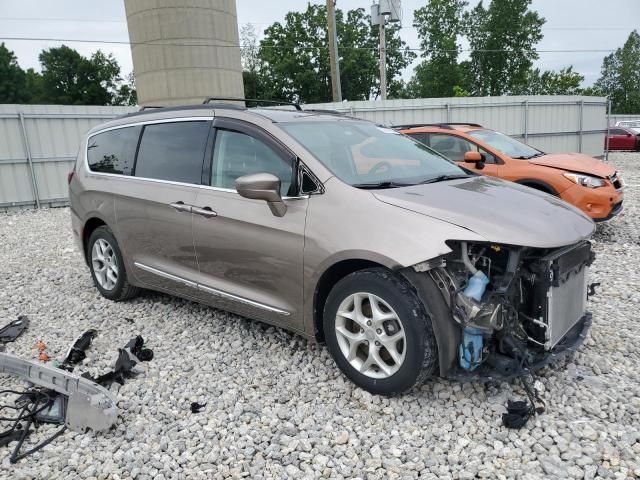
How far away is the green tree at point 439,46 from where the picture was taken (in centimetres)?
4834

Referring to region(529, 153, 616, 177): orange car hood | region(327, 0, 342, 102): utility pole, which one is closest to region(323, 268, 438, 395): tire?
region(529, 153, 616, 177): orange car hood

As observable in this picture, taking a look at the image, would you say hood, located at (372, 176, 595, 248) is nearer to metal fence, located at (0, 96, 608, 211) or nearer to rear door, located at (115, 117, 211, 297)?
rear door, located at (115, 117, 211, 297)

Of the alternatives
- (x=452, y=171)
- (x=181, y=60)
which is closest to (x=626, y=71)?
(x=181, y=60)

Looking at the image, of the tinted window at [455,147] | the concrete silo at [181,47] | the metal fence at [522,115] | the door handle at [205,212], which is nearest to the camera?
the door handle at [205,212]

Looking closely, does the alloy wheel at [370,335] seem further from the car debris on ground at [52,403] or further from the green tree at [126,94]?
the green tree at [126,94]

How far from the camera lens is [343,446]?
2.73 meters

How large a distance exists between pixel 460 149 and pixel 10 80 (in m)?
62.2

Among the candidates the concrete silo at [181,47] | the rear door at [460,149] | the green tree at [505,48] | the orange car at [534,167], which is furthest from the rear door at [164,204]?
the green tree at [505,48]

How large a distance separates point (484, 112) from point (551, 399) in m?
15.4

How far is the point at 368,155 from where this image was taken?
3.74 meters

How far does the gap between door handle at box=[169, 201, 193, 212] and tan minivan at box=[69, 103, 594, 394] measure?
14 millimetres

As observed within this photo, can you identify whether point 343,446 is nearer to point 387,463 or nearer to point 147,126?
point 387,463

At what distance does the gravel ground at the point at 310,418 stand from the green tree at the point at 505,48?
1981 inches

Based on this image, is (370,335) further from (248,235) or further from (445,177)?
(445,177)
